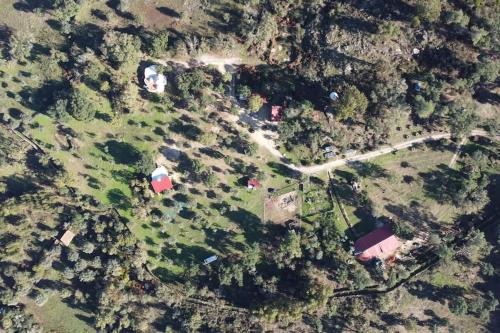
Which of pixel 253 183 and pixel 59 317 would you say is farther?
pixel 59 317

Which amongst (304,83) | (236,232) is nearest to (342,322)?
(236,232)

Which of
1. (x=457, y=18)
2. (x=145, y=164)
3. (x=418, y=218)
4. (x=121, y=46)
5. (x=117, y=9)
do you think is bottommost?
(x=145, y=164)

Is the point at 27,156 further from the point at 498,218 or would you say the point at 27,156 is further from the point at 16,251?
the point at 498,218

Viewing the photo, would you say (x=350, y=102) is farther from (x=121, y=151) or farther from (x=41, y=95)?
(x=41, y=95)

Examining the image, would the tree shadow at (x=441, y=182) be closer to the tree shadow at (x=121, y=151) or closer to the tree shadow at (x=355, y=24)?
the tree shadow at (x=355, y=24)

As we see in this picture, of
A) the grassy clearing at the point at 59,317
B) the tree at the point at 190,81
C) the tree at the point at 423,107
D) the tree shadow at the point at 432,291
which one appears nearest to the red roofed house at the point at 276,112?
the tree at the point at 190,81

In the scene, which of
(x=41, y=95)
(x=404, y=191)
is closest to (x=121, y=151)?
(x=41, y=95)

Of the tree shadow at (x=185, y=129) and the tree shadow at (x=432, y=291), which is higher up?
the tree shadow at (x=185, y=129)
